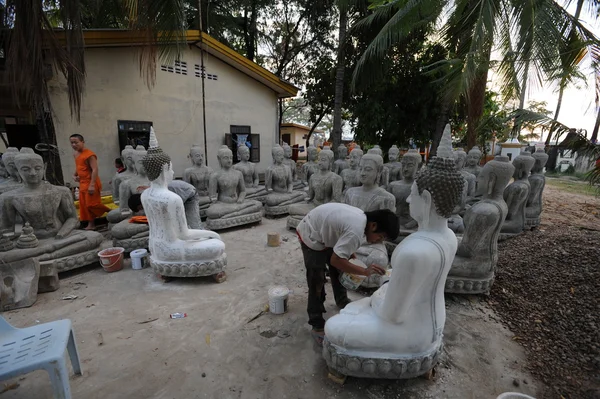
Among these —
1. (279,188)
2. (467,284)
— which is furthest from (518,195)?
(279,188)

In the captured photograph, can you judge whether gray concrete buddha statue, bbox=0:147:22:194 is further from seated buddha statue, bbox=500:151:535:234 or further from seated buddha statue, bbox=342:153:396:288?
seated buddha statue, bbox=500:151:535:234

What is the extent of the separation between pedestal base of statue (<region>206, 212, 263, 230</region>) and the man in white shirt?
3.62 meters

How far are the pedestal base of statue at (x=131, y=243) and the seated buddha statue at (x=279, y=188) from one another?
305cm

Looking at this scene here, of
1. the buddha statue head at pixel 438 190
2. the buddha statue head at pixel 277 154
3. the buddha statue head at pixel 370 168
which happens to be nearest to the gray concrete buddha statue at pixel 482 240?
the buddha statue head at pixel 370 168

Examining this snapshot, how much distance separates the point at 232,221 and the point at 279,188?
1.71m

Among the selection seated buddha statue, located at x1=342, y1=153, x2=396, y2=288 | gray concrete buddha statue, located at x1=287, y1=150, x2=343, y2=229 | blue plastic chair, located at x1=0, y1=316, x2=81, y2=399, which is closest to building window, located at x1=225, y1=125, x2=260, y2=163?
gray concrete buddha statue, located at x1=287, y1=150, x2=343, y2=229

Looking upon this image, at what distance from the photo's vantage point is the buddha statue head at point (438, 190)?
2.10 m

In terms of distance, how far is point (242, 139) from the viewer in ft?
36.5

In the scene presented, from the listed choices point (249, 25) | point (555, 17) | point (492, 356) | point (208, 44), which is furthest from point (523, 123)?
point (249, 25)

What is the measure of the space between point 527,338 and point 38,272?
5.57 metres

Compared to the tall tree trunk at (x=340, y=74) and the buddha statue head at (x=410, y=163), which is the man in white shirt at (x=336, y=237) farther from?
the tall tree trunk at (x=340, y=74)

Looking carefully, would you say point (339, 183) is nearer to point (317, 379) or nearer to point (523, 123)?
point (523, 123)

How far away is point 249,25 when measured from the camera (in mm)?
14609

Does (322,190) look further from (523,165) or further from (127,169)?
(127,169)
